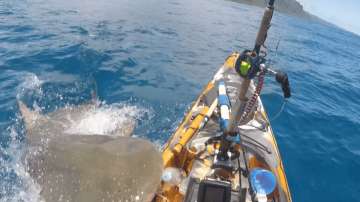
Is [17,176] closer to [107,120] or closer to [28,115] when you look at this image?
[28,115]

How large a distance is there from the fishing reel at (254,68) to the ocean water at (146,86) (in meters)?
2.59

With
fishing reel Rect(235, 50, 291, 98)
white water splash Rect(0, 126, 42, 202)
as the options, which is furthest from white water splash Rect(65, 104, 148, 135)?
fishing reel Rect(235, 50, 291, 98)

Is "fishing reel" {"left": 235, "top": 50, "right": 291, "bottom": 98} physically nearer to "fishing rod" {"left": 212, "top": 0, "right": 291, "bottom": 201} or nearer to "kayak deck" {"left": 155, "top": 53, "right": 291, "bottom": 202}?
"fishing rod" {"left": 212, "top": 0, "right": 291, "bottom": 201}

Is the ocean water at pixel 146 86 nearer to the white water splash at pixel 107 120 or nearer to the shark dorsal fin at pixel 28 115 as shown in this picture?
the white water splash at pixel 107 120

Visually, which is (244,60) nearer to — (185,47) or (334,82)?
(185,47)

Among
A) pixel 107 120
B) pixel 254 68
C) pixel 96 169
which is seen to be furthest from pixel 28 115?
pixel 254 68

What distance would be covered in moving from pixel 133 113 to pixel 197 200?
5.50 meters

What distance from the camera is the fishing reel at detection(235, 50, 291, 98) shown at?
3.70 metres

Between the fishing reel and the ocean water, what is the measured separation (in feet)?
8.51

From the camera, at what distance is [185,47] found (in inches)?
658

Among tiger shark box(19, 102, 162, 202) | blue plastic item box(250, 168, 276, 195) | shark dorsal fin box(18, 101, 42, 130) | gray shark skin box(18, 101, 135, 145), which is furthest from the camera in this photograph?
shark dorsal fin box(18, 101, 42, 130)

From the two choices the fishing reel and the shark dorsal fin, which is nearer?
the fishing reel

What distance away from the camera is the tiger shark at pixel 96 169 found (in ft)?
11.9

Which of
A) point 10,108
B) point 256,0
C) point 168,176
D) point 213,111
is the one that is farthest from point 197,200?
point 256,0
